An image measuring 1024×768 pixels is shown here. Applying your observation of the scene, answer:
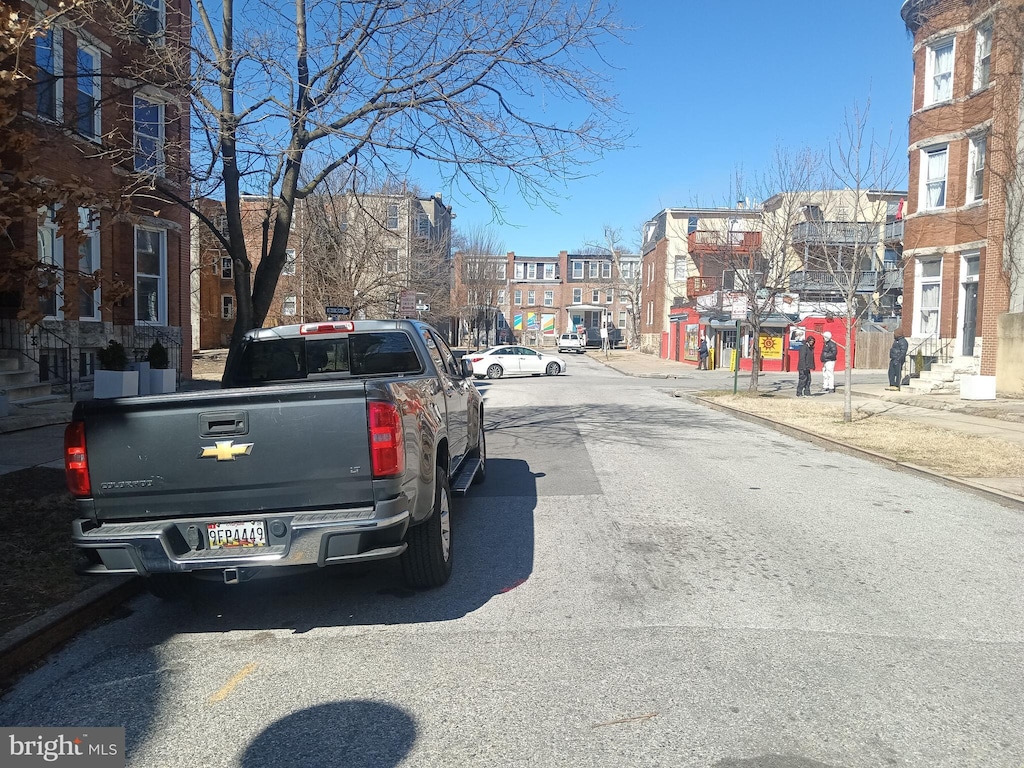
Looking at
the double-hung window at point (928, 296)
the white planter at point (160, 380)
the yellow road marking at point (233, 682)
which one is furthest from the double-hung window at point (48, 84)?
the double-hung window at point (928, 296)

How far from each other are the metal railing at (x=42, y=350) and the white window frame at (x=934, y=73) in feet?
76.7

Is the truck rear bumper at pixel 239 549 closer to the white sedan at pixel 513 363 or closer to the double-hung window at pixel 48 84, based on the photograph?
the double-hung window at pixel 48 84

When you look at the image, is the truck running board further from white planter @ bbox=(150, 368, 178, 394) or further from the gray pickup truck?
white planter @ bbox=(150, 368, 178, 394)

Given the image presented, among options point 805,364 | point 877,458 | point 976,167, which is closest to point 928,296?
point 976,167

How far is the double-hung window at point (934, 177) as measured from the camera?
2252cm

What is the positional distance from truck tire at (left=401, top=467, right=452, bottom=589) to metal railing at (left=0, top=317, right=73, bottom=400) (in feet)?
38.8

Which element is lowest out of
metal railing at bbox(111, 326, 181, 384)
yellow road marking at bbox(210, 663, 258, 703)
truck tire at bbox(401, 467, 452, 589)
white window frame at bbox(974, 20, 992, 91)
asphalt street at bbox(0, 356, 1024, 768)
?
yellow road marking at bbox(210, 663, 258, 703)

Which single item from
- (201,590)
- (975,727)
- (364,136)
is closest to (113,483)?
(201,590)

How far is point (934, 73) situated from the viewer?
886 inches

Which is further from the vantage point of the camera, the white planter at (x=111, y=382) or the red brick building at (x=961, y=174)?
the red brick building at (x=961, y=174)

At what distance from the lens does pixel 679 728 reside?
351cm

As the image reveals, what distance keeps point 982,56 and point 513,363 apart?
2039 cm

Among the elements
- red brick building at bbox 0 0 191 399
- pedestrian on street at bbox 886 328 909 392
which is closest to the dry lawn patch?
pedestrian on street at bbox 886 328 909 392

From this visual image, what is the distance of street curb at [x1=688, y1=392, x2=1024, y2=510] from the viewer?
8.56 m
